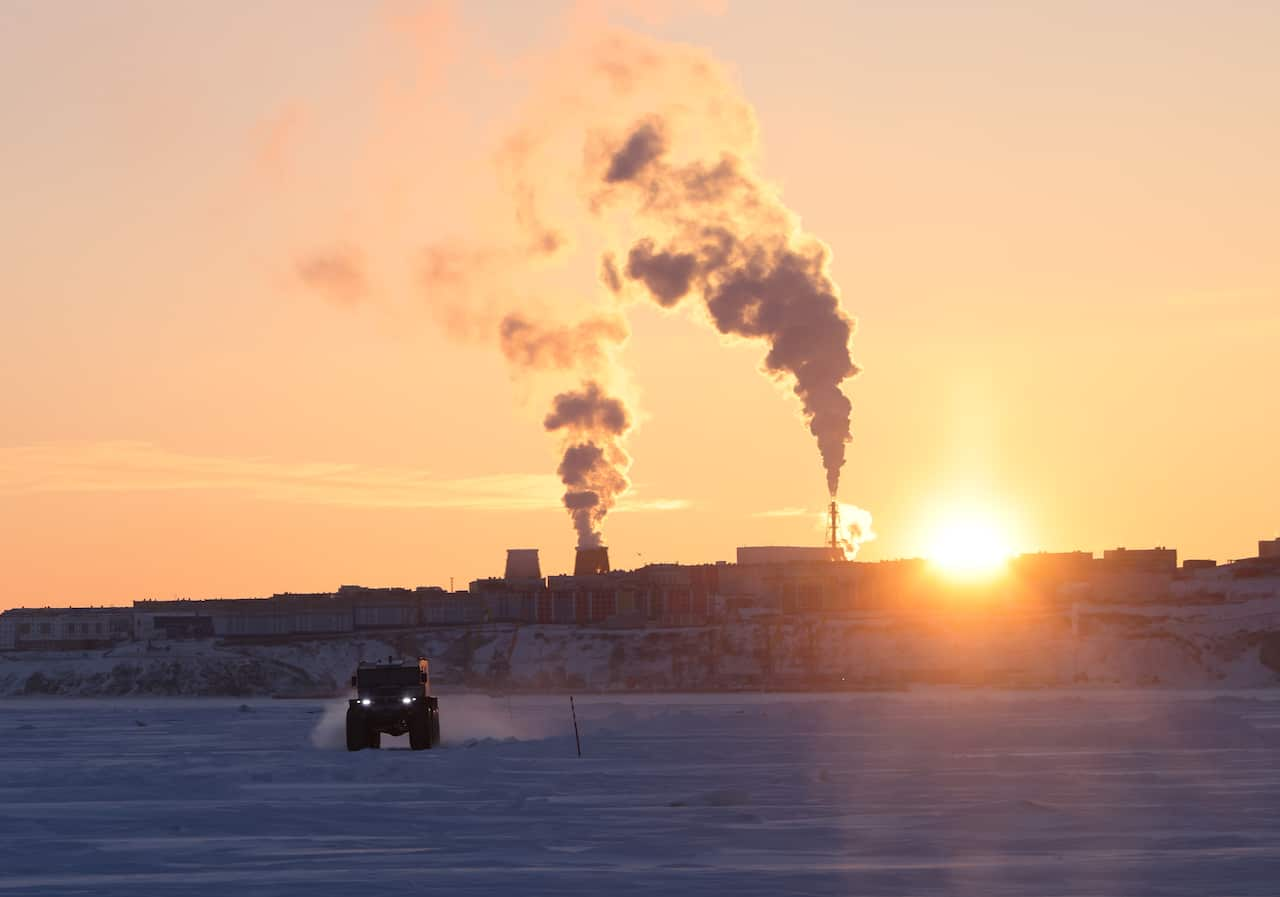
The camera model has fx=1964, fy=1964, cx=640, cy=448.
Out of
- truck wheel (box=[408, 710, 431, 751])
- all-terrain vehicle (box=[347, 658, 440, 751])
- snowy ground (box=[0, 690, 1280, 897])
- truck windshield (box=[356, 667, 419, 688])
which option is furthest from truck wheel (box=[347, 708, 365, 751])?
truck wheel (box=[408, 710, 431, 751])

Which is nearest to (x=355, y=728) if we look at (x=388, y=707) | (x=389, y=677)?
(x=388, y=707)

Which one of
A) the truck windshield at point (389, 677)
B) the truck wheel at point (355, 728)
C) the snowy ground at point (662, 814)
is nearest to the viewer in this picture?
the snowy ground at point (662, 814)

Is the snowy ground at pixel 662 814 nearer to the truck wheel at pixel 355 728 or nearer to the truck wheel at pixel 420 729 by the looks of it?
the truck wheel at pixel 420 729

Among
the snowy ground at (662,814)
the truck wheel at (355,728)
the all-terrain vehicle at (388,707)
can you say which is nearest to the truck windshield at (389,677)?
the all-terrain vehicle at (388,707)

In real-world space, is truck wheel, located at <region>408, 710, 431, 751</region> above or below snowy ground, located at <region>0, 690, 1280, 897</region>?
above

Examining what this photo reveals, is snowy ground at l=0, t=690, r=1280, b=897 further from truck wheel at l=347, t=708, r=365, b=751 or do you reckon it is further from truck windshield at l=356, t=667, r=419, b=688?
truck windshield at l=356, t=667, r=419, b=688

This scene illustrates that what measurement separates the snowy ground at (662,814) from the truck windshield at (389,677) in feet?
8.61

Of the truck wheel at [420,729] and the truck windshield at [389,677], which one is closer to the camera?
the truck wheel at [420,729]

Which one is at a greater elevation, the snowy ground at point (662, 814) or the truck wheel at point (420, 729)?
the truck wheel at point (420, 729)

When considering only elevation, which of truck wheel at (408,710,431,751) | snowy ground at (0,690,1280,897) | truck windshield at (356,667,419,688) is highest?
truck windshield at (356,667,419,688)

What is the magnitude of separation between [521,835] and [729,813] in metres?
6.45

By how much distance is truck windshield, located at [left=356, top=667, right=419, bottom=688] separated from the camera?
2916 inches

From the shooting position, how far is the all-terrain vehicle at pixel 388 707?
241ft

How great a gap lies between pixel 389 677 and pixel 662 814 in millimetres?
29615
